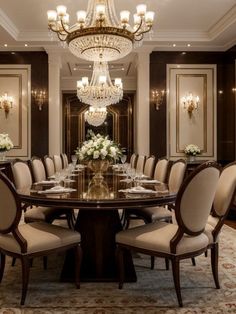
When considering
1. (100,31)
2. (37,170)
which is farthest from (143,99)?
(37,170)

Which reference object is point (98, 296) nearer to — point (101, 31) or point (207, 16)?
point (101, 31)

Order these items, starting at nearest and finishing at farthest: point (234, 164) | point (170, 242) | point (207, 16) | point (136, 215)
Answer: point (170, 242) < point (234, 164) < point (136, 215) < point (207, 16)

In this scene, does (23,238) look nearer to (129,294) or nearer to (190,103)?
(129,294)

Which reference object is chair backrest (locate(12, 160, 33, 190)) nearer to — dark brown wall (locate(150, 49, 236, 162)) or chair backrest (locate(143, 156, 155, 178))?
chair backrest (locate(143, 156, 155, 178))

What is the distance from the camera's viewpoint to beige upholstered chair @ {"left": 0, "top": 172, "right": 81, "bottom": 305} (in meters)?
2.11

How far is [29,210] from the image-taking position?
324 cm

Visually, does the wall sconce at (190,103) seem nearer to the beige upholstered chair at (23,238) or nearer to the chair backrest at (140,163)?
the chair backrest at (140,163)

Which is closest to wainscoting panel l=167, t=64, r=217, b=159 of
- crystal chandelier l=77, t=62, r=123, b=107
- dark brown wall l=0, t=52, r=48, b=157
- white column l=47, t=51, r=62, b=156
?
crystal chandelier l=77, t=62, r=123, b=107

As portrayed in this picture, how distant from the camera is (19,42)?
5.92 m

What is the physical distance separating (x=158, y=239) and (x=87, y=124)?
895cm

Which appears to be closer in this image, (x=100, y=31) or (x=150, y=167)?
(x=100, y=31)

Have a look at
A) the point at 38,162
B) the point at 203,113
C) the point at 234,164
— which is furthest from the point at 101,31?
the point at 203,113

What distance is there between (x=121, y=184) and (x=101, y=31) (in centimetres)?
163

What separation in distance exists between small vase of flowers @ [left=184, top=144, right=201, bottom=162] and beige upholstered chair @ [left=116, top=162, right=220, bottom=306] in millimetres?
3802
